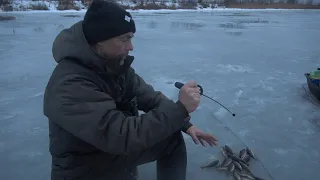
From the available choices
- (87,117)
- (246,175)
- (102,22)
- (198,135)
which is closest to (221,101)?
(246,175)

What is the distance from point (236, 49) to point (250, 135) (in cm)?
627

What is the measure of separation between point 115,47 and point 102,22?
166 millimetres

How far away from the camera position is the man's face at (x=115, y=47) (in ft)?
5.27

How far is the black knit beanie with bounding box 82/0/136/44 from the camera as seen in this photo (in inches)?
60.8

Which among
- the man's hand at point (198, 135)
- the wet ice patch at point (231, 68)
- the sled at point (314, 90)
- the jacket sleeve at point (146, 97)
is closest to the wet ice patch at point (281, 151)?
the man's hand at point (198, 135)

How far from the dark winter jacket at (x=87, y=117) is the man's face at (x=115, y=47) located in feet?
0.16

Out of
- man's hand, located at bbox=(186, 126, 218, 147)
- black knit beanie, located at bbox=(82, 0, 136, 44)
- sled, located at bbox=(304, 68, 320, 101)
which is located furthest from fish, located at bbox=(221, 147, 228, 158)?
sled, located at bbox=(304, 68, 320, 101)

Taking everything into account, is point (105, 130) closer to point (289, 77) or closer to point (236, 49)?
point (289, 77)

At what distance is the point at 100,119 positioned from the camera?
139 cm

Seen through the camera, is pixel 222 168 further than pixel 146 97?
Yes

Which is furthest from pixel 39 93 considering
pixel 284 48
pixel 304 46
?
pixel 304 46

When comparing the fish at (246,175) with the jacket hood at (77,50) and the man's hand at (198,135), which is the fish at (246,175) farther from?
the jacket hood at (77,50)

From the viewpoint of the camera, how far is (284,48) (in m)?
9.23

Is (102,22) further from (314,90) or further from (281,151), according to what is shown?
(314,90)
